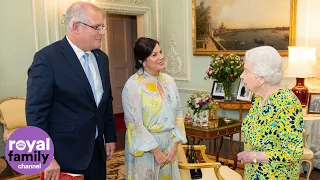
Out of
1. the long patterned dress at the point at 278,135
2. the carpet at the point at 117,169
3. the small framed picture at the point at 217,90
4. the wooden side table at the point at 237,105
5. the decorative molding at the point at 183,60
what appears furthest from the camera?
the decorative molding at the point at 183,60

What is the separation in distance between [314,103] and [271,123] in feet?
10.3

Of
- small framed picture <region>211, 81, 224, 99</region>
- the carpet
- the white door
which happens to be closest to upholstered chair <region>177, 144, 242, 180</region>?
the carpet

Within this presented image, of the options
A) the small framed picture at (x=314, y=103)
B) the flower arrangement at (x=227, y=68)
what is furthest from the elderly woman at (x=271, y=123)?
the flower arrangement at (x=227, y=68)

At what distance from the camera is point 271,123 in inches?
68.0

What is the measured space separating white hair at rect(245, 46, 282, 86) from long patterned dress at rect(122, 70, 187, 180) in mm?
835

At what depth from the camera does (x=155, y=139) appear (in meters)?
2.40

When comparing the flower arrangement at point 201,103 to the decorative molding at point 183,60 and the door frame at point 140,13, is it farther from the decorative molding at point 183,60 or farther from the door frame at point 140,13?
the door frame at point 140,13

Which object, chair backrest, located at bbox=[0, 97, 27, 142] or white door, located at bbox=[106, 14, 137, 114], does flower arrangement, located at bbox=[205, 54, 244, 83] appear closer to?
chair backrest, located at bbox=[0, 97, 27, 142]

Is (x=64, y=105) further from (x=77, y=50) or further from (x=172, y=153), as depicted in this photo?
(x=172, y=153)

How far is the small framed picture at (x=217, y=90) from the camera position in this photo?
5614mm

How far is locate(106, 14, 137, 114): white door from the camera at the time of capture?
321 inches

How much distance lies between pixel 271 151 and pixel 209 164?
0.98 m

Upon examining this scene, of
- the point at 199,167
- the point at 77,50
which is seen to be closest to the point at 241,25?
the point at 199,167

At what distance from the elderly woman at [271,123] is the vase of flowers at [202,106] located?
1.88 m
